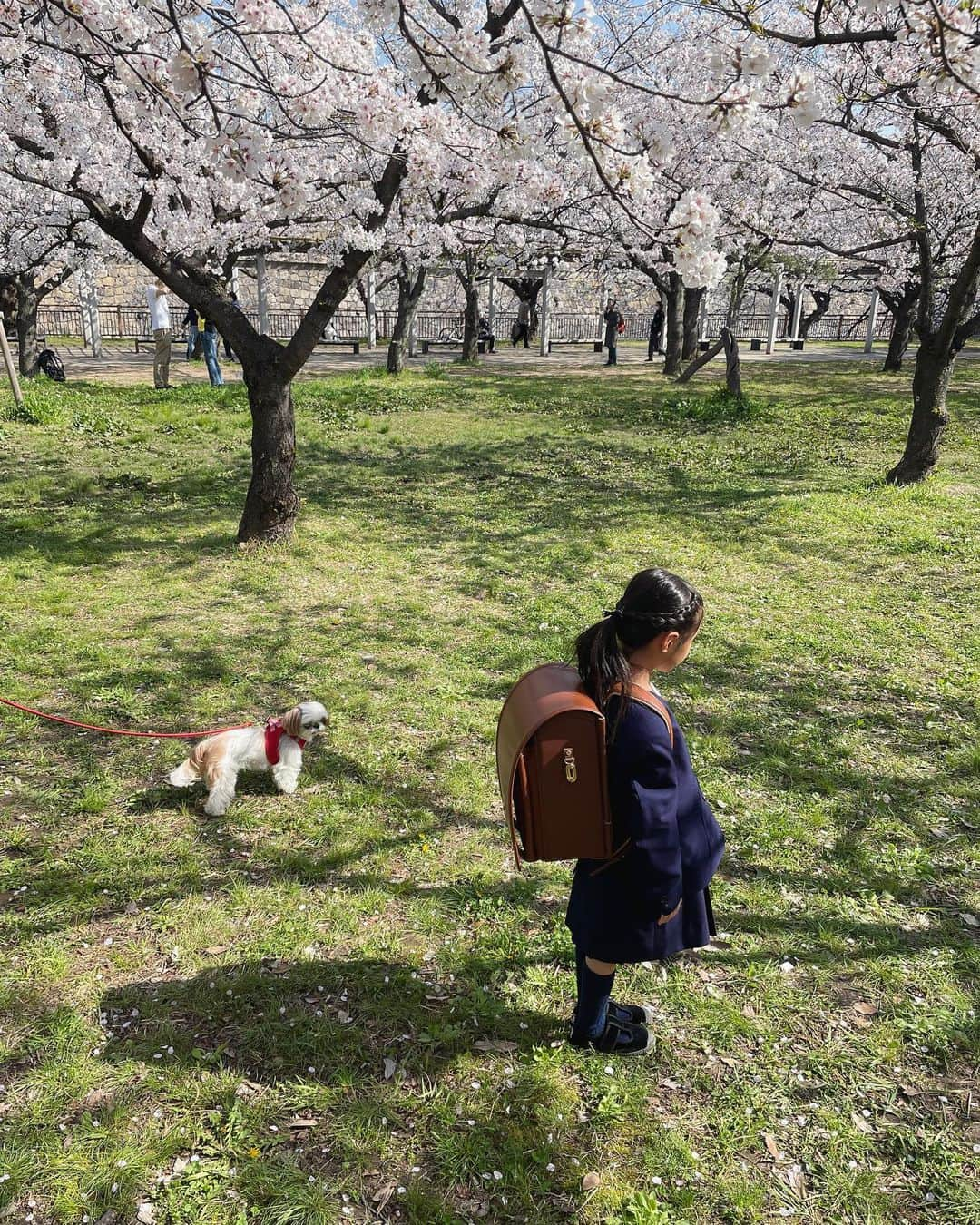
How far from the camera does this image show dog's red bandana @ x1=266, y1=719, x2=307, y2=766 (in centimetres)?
419

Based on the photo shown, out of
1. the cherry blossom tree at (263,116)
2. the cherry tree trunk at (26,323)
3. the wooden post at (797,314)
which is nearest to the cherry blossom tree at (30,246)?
the cherry tree trunk at (26,323)

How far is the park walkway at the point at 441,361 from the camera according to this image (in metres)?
20.6

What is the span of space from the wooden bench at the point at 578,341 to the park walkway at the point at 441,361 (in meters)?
0.50

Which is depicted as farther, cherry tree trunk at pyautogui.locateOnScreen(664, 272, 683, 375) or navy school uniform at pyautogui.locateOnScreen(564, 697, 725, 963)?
cherry tree trunk at pyautogui.locateOnScreen(664, 272, 683, 375)

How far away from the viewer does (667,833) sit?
2.33 meters

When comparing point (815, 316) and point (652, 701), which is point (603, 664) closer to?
point (652, 701)

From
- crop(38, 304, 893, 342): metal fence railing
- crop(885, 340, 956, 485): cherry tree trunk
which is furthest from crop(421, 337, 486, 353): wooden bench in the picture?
crop(885, 340, 956, 485): cherry tree trunk

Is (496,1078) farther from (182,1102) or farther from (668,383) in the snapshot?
(668,383)

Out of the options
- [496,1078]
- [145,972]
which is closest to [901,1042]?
[496,1078]

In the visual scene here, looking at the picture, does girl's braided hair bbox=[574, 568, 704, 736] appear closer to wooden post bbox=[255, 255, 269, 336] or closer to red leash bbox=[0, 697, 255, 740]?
red leash bbox=[0, 697, 255, 740]

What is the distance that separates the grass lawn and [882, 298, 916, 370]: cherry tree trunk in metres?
14.5

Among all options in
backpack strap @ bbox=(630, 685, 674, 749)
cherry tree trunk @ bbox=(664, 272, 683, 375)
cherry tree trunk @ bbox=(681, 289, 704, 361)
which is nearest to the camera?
backpack strap @ bbox=(630, 685, 674, 749)

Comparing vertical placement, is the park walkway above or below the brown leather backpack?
above

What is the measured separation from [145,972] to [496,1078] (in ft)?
4.65
